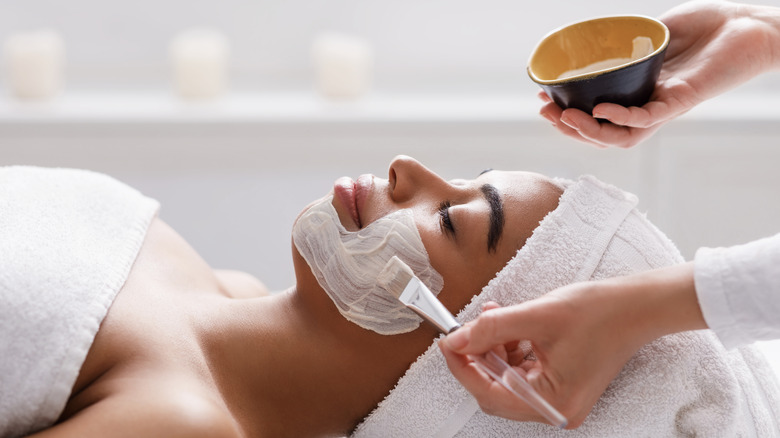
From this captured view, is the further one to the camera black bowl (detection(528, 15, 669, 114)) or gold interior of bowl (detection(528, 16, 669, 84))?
gold interior of bowl (detection(528, 16, 669, 84))

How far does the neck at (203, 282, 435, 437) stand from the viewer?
1.12 m

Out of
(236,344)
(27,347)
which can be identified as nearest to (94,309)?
(27,347)

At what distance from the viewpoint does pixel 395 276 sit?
1099mm

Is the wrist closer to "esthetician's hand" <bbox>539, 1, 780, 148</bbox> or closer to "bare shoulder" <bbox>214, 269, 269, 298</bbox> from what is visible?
"esthetician's hand" <bbox>539, 1, 780, 148</bbox>

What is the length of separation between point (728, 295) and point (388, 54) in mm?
1864

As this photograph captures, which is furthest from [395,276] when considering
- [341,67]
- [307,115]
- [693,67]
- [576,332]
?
[341,67]

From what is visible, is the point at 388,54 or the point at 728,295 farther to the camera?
the point at 388,54

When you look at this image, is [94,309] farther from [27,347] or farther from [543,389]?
[543,389]

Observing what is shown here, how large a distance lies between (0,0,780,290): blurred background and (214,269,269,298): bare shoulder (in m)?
0.78

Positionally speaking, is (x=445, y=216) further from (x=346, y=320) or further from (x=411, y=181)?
(x=346, y=320)

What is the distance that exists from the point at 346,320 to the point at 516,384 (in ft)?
1.03

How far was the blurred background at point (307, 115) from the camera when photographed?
230 cm

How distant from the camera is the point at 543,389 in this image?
3.07 ft

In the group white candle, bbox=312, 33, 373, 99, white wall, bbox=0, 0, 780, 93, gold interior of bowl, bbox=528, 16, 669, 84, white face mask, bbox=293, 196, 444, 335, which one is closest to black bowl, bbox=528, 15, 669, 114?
gold interior of bowl, bbox=528, 16, 669, 84
